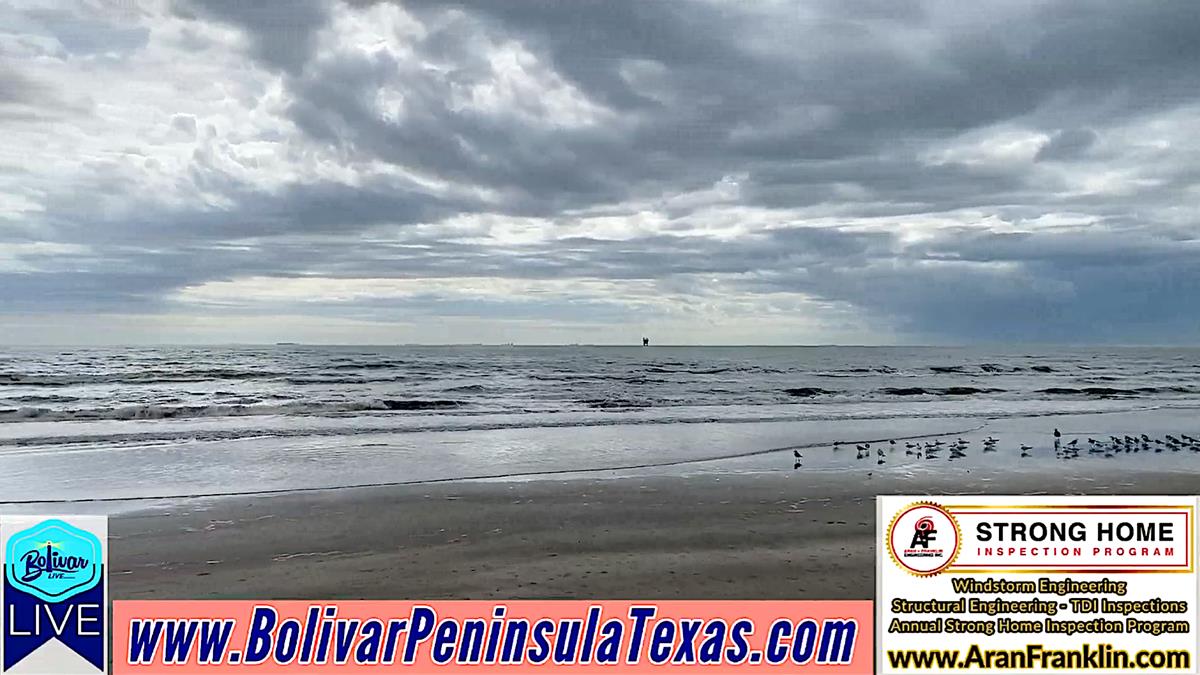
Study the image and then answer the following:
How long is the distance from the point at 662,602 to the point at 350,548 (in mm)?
3629

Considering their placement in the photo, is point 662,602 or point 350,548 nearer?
point 662,602

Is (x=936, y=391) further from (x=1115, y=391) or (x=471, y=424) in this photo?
(x=471, y=424)

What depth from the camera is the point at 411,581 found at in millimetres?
6957

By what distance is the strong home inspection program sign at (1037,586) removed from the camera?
4.70 metres

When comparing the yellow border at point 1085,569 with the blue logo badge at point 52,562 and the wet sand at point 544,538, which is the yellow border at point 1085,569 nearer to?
the wet sand at point 544,538

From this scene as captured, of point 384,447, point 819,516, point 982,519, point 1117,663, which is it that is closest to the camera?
point 1117,663

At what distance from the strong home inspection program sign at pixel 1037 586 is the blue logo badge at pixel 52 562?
5.35 meters

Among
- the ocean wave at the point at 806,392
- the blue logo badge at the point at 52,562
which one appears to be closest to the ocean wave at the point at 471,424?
the ocean wave at the point at 806,392

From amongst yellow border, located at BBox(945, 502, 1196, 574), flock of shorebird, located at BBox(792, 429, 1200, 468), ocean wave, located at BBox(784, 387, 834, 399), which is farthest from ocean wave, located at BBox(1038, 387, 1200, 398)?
yellow border, located at BBox(945, 502, 1196, 574)

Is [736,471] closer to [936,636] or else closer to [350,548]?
[350,548]

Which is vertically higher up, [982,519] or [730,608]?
[982,519]

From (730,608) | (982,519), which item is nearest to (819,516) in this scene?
(730,608)

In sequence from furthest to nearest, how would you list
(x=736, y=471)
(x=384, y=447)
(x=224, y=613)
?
1. (x=384, y=447)
2. (x=736, y=471)
3. (x=224, y=613)

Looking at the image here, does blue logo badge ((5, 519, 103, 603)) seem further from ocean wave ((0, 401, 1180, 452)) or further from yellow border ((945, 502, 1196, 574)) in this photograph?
ocean wave ((0, 401, 1180, 452))
